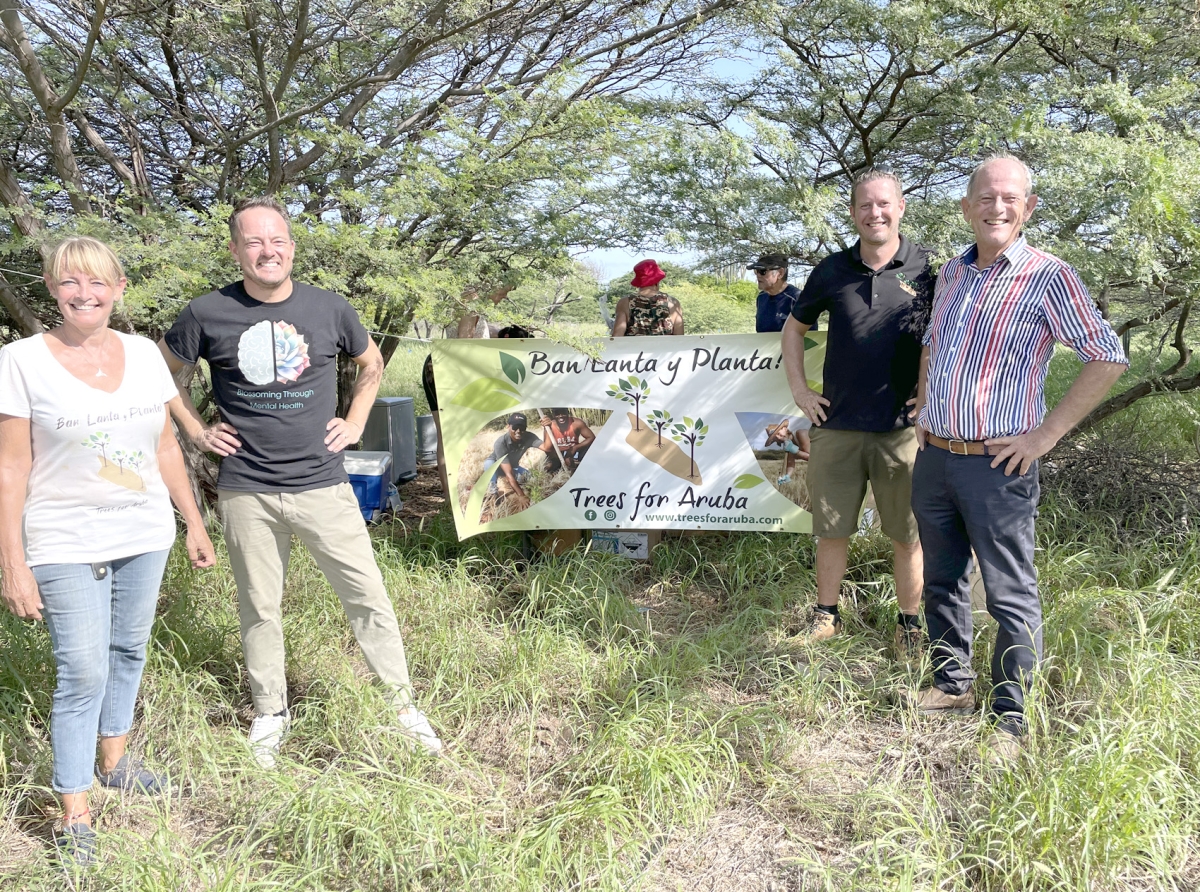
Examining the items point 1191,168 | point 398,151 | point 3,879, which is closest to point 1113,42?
point 1191,168

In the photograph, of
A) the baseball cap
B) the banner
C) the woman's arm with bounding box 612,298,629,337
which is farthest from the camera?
the woman's arm with bounding box 612,298,629,337

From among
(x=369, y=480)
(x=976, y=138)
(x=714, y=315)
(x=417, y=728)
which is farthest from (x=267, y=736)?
(x=714, y=315)

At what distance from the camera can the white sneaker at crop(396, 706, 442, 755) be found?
3.04m

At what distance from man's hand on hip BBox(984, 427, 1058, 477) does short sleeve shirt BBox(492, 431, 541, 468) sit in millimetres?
2401

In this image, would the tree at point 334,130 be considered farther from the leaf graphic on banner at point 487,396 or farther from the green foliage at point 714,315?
the green foliage at point 714,315

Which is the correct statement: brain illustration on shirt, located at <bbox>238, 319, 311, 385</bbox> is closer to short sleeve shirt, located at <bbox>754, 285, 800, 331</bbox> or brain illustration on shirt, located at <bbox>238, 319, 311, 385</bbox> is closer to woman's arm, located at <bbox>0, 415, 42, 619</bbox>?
woman's arm, located at <bbox>0, 415, 42, 619</bbox>

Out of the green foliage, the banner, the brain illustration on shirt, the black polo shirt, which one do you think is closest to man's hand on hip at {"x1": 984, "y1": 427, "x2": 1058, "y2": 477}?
the black polo shirt

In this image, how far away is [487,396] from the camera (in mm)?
4594

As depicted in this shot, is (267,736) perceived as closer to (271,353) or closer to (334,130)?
(271,353)

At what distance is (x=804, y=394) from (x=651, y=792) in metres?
1.77

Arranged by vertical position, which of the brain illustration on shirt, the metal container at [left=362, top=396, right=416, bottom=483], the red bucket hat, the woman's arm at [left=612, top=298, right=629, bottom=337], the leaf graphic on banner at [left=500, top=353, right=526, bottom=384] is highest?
the red bucket hat

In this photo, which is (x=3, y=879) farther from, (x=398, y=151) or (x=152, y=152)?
(x=152, y=152)

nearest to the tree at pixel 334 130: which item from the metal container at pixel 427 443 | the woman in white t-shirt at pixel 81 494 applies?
the woman in white t-shirt at pixel 81 494

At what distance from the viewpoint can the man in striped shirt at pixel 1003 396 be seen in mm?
2734
